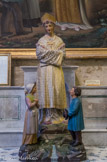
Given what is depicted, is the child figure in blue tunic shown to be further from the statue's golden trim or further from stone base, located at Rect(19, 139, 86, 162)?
the statue's golden trim

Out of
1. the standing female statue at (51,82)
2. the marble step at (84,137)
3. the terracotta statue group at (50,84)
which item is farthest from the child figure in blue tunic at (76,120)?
the marble step at (84,137)

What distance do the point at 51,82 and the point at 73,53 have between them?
2378mm

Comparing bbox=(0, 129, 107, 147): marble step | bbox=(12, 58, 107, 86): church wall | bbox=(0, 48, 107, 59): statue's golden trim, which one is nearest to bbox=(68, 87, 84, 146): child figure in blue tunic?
bbox=(0, 129, 107, 147): marble step

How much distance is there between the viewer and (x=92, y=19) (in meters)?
7.17

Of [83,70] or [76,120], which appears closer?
[76,120]

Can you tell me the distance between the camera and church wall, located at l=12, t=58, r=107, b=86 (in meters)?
6.84

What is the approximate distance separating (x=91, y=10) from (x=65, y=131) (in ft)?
14.8

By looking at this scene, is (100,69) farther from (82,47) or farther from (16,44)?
(16,44)

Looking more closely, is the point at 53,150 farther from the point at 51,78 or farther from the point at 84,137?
the point at 51,78

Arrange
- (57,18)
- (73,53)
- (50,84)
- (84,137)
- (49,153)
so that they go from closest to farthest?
(49,153) < (50,84) < (84,137) < (73,53) < (57,18)

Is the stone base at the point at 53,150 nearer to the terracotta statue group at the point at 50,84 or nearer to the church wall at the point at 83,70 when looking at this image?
the terracotta statue group at the point at 50,84

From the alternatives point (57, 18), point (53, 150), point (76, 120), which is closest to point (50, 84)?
point (76, 120)

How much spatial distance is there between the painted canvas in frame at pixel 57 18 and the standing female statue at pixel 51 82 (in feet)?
7.04

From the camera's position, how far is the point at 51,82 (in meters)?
4.79
